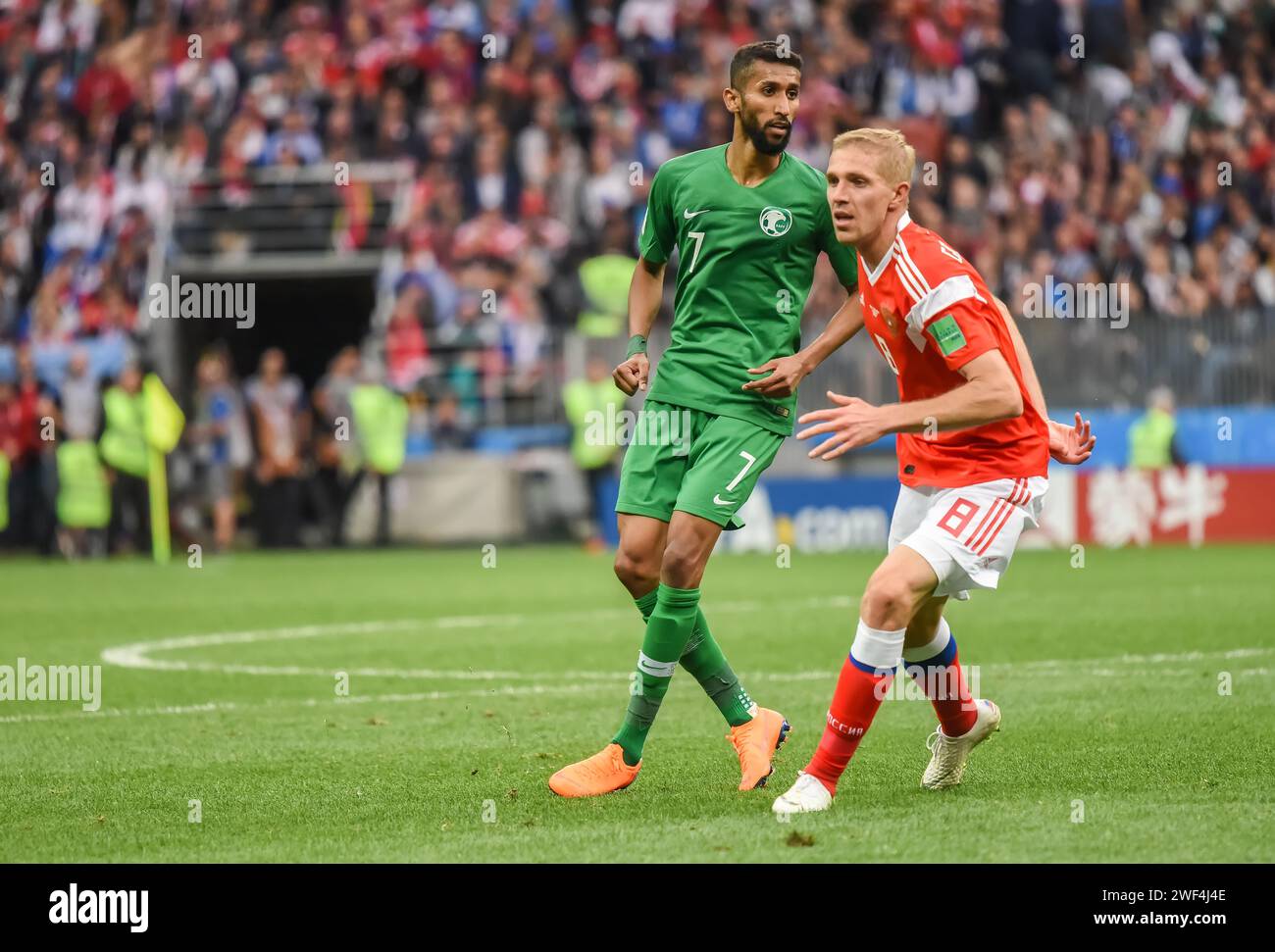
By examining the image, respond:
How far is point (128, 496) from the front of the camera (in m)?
21.6

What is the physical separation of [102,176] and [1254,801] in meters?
22.8

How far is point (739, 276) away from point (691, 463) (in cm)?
68

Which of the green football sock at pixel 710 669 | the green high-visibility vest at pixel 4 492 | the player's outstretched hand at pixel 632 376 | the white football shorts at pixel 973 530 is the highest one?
the player's outstretched hand at pixel 632 376

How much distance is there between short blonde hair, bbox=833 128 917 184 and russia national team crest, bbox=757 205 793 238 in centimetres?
64

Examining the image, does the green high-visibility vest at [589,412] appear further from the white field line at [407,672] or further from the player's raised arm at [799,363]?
the player's raised arm at [799,363]

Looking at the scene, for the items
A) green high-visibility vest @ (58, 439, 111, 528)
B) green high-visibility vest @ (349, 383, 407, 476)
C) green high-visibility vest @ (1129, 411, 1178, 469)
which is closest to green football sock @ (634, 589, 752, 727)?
green high-visibility vest @ (1129, 411, 1178, 469)

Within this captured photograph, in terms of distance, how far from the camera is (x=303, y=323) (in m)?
25.9

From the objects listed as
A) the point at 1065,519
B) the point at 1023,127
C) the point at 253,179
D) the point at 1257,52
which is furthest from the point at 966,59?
the point at 253,179

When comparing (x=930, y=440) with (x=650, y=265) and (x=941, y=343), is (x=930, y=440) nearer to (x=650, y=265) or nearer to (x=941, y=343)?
(x=941, y=343)

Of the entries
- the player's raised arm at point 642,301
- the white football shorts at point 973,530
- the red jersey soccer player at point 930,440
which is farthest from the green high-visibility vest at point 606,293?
Answer: the white football shorts at point 973,530

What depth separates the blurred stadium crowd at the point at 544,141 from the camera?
2206 centimetres

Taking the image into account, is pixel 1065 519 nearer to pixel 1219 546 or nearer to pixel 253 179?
pixel 1219 546

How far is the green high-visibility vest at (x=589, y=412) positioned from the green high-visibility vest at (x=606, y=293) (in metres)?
0.82

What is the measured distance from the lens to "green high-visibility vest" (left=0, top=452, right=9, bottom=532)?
72.2ft
